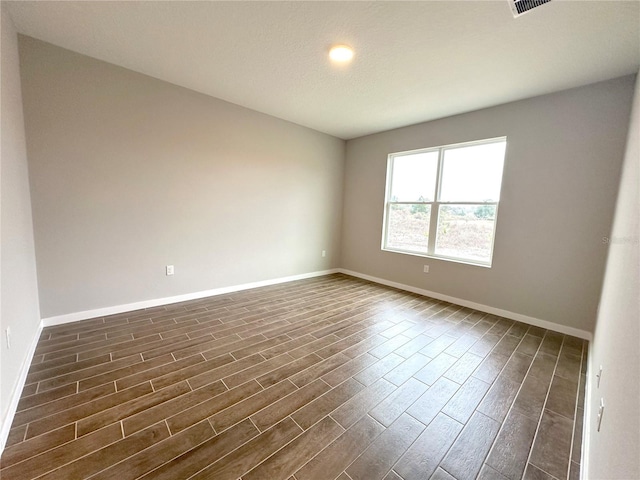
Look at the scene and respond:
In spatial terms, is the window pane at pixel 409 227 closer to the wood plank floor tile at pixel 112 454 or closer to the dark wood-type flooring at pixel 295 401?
the dark wood-type flooring at pixel 295 401

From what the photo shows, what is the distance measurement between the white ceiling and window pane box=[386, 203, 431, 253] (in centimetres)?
167

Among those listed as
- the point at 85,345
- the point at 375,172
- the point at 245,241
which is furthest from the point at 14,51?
the point at 375,172

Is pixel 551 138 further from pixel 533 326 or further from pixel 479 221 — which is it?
pixel 533 326

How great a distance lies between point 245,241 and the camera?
3916 millimetres

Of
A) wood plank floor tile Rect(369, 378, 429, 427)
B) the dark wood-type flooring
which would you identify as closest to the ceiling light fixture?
the dark wood-type flooring

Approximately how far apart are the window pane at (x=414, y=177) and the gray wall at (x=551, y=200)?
1.09 ft

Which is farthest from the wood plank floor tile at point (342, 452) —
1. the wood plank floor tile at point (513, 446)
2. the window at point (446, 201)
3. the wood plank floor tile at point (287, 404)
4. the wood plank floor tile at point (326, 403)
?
the window at point (446, 201)

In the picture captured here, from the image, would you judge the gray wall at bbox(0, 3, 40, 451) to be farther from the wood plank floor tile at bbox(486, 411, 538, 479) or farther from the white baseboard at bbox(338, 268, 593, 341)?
the white baseboard at bbox(338, 268, 593, 341)

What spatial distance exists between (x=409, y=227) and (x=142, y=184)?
3872 millimetres

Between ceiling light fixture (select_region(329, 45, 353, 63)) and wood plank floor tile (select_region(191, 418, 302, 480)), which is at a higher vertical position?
ceiling light fixture (select_region(329, 45, 353, 63))

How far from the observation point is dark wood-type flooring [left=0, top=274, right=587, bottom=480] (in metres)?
1.27

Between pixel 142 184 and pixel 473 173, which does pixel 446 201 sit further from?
pixel 142 184

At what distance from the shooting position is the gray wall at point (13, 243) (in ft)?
4.89

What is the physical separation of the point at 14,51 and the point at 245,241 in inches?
109
